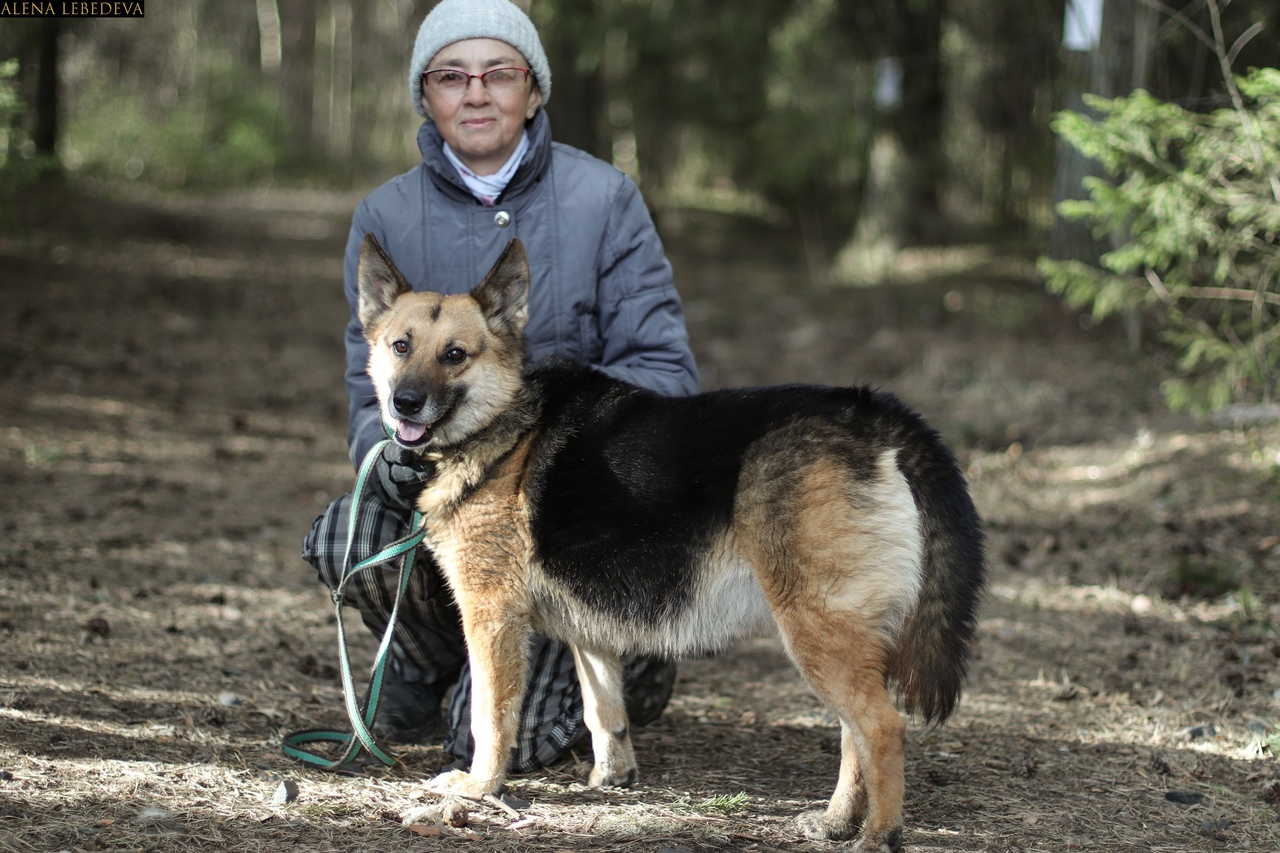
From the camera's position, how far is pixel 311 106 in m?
23.4

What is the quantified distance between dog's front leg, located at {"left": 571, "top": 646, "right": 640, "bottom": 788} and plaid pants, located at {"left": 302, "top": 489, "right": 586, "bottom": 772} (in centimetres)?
20

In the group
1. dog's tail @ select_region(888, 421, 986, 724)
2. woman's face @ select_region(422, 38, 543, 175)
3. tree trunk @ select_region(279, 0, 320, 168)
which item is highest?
tree trunk @ select_region(279, 0, 320, 168)

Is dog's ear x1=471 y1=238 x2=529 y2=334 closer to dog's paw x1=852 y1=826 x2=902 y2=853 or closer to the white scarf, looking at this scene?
the white scarf

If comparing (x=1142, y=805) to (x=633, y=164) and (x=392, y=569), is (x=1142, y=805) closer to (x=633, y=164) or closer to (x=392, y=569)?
(x=392, y=569)

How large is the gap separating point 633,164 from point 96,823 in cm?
1844

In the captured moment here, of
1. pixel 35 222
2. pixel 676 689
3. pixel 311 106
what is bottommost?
pixel 676 689

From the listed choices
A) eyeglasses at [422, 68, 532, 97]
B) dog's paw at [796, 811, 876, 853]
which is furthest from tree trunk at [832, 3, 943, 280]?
dog's paw at [796, 811, 876, 853]

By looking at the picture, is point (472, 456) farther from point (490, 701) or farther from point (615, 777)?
A: point (615, 777)

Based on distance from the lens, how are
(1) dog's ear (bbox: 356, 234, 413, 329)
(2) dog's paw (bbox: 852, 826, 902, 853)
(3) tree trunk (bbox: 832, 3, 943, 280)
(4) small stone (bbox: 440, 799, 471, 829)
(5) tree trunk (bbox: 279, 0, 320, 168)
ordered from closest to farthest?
(2) dog's paw (bbox: 852, 826, 902, 853) → (4) small stone (bbox: 440, 799, 471, 829) → (1) dog's ear (bbox: 356, 234, 413, 329) → (3) tree trunk (bbox: 832, 3, 943, 280) → (5) tree trunk (bbox: 279, 0, 320, 168)

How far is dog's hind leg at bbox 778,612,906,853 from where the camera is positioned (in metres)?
3.08

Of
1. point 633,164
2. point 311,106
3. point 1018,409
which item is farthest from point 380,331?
point 311,106

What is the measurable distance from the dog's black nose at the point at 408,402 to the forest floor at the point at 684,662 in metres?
1.28

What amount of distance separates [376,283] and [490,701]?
1550mm

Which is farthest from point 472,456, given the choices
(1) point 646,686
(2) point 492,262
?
(1) point 646,686
